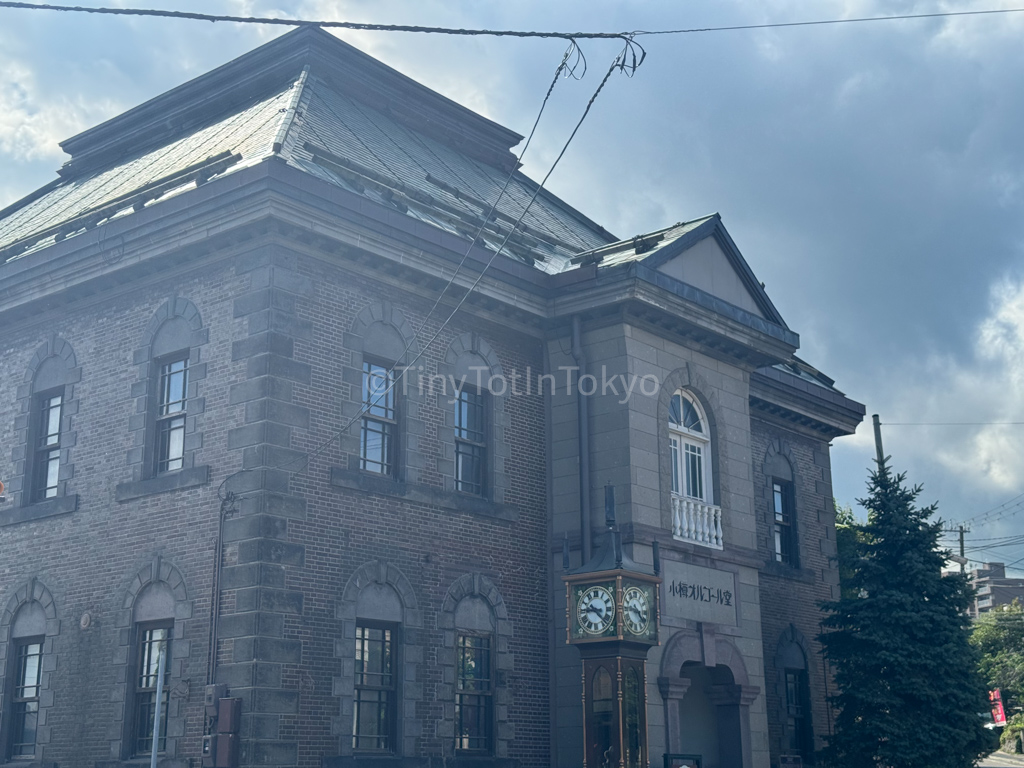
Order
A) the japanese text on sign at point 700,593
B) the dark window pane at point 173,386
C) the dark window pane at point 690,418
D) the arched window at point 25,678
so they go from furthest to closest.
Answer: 1. the dark window pane at point 690,418
2. the japanese text on sign at point 700,593
3. the arched window at point 25,678
4. the dark window pane at point 173,386

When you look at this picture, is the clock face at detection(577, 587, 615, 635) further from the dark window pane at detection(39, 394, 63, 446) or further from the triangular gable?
the dark window pane at detection(39, 394, 63, 446)

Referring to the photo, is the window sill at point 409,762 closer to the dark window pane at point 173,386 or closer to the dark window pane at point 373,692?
the dark window pane at point 373,692

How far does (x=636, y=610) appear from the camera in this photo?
16.3m

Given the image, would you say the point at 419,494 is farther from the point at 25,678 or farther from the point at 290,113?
the point at 290,113

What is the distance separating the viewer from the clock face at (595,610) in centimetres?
1614

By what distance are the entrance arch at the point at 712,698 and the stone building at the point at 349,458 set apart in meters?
0.05

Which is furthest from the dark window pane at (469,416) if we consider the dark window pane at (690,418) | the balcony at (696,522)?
the dark window pane at (690,418)

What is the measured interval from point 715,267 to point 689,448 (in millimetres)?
3229

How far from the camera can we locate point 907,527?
2231 centimetres

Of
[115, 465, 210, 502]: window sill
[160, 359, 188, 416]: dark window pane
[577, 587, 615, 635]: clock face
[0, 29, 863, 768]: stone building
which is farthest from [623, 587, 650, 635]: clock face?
[160, 359, 188, 416]: dark window pane

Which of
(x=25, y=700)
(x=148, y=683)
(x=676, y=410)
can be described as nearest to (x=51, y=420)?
(x=25, y=700)

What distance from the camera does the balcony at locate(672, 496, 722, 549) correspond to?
63.6ft

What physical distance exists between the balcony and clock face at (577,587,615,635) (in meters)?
3.08

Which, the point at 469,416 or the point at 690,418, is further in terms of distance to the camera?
the point at 690,418
